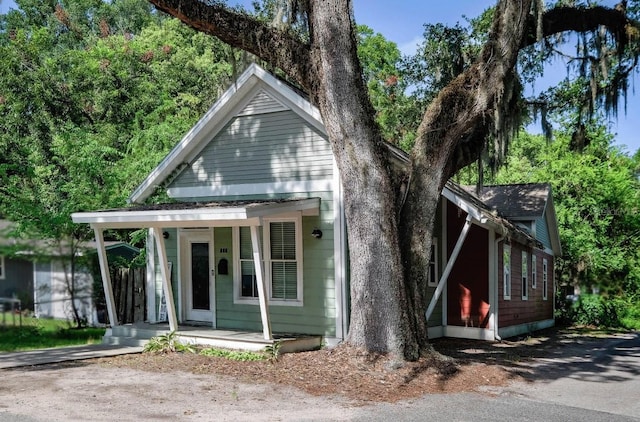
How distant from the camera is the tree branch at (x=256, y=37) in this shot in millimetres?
9875

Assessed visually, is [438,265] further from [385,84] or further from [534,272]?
[385,84]

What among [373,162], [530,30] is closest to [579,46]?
[530,30]

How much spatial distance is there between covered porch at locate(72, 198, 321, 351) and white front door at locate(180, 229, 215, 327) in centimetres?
78

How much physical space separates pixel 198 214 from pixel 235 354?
8.50 ft

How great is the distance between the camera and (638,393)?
8.54 m

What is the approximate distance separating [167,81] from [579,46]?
17.2m

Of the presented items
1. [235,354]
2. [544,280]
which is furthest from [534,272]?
[235,354]

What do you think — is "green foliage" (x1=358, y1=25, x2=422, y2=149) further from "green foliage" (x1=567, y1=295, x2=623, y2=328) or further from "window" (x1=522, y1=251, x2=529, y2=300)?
"green foliage" (x1=567, y1=295, x2=623, y2=328)

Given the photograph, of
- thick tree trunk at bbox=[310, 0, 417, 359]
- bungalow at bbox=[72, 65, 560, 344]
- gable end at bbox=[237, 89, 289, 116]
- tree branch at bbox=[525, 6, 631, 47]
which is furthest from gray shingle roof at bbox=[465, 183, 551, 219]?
thick tree trunk at bbox=[310, 0, 417, 359]

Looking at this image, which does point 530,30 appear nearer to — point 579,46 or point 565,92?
point 579,46

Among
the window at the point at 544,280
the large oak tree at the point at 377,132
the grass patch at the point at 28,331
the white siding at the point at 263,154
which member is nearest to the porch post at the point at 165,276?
the white siding at the point at 263,154

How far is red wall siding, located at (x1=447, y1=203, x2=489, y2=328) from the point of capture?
14.2 metres

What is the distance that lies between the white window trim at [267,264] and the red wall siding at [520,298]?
528 cm

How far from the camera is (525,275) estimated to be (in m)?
17.2
